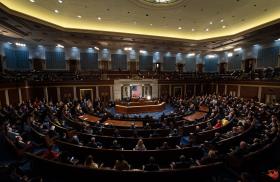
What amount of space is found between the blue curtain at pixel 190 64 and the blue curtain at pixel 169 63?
2.42m

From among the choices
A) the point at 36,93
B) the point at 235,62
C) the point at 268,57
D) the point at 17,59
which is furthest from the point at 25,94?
the point at 268,57

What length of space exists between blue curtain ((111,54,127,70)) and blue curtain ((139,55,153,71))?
8.73ft

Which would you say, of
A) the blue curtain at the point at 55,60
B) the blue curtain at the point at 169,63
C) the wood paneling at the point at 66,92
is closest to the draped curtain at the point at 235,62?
the blue curtain at the point at 169,63

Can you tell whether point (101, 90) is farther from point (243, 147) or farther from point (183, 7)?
point (243, 147)

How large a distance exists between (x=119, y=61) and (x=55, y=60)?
9058mm

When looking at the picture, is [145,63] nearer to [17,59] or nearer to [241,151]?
[17,59]

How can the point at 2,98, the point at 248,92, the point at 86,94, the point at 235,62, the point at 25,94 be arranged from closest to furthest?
the point at 2,98, the point at 25,94, the point at 248,92, the point at 86,94, the point at 235,62

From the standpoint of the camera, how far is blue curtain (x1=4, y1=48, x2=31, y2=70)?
18.2 meters

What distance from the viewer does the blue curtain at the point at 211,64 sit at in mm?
28156

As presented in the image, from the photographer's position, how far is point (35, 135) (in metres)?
8.27

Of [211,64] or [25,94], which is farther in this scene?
[211,64]

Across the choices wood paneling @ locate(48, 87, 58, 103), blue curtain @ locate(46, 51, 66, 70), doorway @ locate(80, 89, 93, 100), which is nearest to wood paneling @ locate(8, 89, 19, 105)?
wood paneling @ locate(48, 87, 58, 103)

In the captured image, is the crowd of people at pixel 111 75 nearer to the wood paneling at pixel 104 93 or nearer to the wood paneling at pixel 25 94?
the wood paneling at pixel 25 94

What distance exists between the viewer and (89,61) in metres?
23.7
